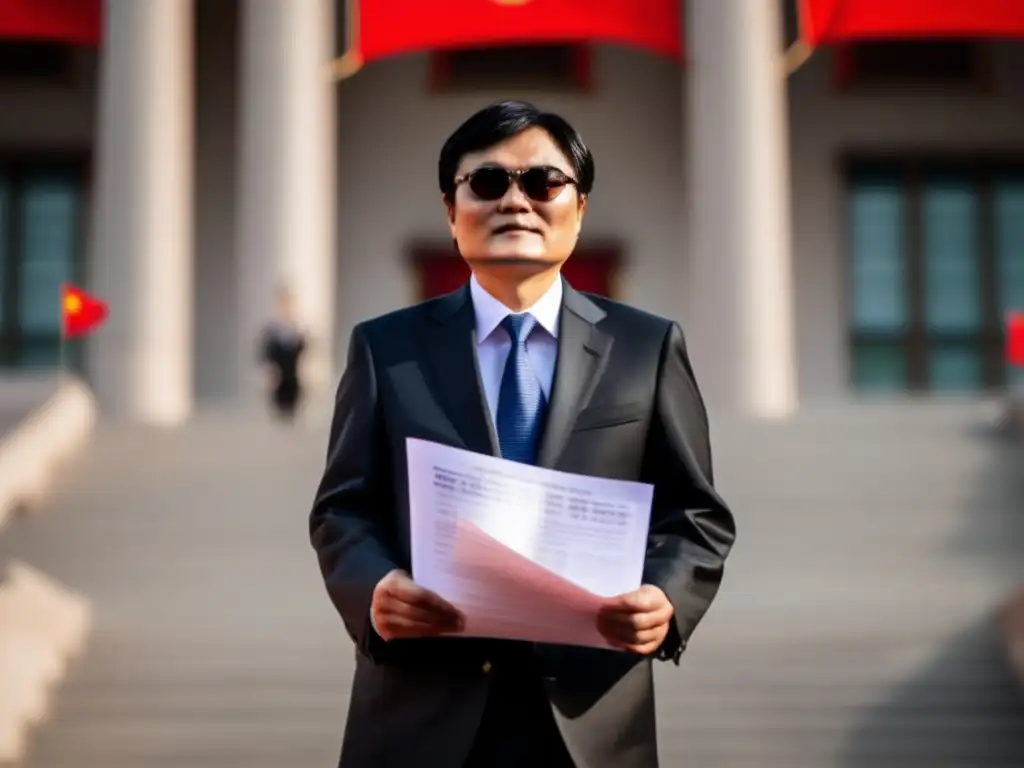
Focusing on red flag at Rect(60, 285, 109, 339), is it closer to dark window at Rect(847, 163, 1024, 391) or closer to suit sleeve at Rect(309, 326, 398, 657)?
suit sleeve at Rect(309, 326, 398, 657)

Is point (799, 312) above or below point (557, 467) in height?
above

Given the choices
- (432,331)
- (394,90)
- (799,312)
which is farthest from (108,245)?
(432,331)

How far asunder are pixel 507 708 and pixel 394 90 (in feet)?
71.6

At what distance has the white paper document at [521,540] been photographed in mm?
2725

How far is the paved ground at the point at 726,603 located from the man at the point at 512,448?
5.71 metres

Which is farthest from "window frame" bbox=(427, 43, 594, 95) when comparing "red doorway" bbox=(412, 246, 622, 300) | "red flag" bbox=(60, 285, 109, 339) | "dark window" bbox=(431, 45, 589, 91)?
"red flag" bbox=(60, 285, 109, 339)

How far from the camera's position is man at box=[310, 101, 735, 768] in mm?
2904

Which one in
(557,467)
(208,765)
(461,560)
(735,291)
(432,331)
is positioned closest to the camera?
(461,560)

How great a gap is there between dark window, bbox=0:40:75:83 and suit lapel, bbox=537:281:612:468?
2249 centimetres

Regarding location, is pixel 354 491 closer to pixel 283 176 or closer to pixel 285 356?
pixel 285 356

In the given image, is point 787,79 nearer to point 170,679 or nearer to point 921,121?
point 921,121

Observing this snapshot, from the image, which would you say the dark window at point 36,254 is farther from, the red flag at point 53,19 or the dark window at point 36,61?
the red flag at point 53,19

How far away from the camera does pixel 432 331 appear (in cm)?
317

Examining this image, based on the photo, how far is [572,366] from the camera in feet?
10.1
